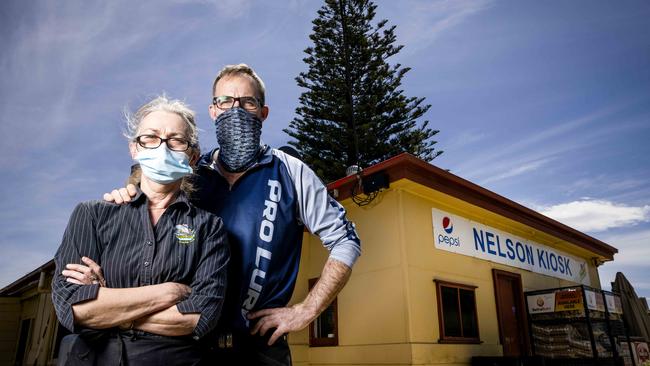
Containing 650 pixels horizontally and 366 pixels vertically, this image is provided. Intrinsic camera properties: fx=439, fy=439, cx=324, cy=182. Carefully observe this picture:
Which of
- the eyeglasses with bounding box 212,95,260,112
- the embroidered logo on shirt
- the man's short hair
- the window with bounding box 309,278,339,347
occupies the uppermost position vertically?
the man's short hair

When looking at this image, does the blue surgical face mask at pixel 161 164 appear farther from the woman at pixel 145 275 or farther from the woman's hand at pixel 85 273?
the woman's hand at pixel 85 273

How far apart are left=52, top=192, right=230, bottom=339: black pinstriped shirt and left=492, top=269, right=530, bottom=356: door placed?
7158mm

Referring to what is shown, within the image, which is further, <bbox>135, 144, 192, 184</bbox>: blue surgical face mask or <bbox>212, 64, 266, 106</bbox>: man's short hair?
<bbox>212, 64, 266, 106</bbox>: man's short hair

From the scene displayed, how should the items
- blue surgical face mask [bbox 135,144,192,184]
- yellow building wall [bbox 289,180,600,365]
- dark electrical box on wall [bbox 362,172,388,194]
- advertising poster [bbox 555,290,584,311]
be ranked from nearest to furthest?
blue surgical face mask [bbox 135,144,192,184], yellow building wall [bbox 289,180,600,365], dark electrical box on wall [bbox 362,172,388,194], advertising poster [bbox 555,290,584,311]

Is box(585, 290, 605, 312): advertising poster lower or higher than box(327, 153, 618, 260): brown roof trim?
lower

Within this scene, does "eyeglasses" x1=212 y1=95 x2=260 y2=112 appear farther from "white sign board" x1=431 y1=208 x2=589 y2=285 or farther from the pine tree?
the pine tree

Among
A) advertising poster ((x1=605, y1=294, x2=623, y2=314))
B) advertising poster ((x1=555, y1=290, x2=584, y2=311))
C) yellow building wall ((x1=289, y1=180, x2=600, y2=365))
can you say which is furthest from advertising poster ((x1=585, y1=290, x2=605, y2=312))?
yellow building wall ((x1=289, y1=180, x2=600, y2=365))

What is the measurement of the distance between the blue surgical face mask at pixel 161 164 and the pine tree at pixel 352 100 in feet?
42.6

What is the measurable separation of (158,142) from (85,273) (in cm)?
56

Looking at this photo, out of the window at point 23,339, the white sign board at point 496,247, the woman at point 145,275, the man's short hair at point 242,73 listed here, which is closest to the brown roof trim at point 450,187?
the white sign board at point 496,247

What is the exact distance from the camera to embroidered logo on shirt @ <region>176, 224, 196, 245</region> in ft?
4.84

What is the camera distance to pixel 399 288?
19.8ft

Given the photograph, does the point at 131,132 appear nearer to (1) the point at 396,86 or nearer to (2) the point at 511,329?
(2) the point at 511,329

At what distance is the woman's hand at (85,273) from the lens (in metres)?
1.33
